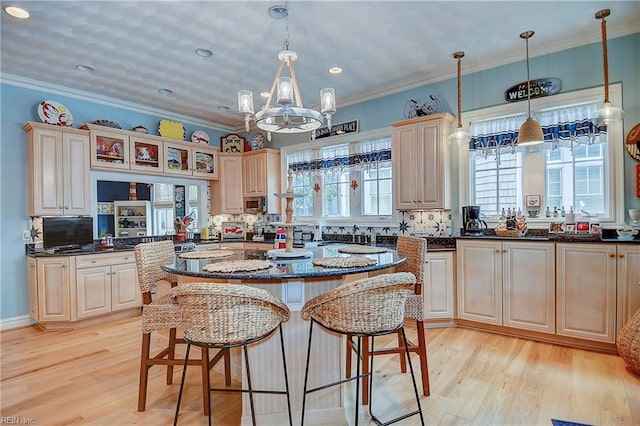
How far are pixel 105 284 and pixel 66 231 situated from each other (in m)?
0.84

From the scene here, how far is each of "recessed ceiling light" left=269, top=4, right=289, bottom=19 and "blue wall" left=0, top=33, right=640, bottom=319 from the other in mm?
2101

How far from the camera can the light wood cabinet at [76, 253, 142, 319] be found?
3992 millimetres

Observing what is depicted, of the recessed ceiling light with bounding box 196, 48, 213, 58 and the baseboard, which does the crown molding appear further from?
the baseboard

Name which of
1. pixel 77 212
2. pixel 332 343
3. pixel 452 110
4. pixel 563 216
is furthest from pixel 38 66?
pixel 563 216

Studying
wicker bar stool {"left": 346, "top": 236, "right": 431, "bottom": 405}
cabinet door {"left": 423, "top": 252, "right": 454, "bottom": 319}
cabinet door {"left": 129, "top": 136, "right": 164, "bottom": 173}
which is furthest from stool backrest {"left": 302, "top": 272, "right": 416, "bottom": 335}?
cabinet door {"left": 129, "top": 136, "right": 164, "bottom": 173}

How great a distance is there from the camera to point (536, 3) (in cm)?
281

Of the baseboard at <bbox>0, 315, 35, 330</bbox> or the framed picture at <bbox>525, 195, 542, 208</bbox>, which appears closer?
the framed picture at <bbox>525, 195, 542, 208</bbox>

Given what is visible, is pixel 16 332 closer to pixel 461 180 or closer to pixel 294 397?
pixel 294 397

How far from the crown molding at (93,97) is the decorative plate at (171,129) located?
0.64 feet

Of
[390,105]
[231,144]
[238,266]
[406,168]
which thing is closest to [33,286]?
[231,144]

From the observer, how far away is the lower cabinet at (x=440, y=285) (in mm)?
3787

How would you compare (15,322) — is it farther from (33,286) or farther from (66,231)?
(66,231)

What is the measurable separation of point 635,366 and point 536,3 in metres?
2.93

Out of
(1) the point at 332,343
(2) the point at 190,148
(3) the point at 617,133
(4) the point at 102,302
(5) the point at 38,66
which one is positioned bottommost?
(4) the point at 102,302
